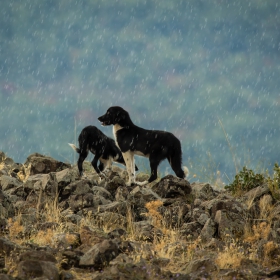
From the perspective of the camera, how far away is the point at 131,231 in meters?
9.49

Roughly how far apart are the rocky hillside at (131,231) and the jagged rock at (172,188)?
25 mm

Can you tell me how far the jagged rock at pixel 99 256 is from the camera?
717 centimetres

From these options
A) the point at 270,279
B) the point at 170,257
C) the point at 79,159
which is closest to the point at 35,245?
the point at 170,257

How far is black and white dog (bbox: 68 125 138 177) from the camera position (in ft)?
52.1

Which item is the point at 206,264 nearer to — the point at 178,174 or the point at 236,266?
the point at 236,266

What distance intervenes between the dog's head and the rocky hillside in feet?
6.75

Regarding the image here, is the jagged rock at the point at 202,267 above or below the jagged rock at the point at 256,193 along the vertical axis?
below

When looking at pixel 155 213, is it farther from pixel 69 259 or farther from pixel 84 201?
pixel 69 259

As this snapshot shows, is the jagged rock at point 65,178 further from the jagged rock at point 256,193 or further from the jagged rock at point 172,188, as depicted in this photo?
the jagged rock at point 256,193

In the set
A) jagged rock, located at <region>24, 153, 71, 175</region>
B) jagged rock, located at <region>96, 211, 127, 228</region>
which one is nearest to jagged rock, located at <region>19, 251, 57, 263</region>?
jagged rock, located at <region>96, 211, 127, 228</region>

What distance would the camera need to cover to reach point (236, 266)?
7645 mm

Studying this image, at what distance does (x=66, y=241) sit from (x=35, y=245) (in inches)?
20.6

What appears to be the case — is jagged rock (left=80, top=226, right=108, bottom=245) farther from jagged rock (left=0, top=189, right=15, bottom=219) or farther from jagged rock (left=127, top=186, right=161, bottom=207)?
jagged rock (left=127, top=186, right=161, bottom=207)

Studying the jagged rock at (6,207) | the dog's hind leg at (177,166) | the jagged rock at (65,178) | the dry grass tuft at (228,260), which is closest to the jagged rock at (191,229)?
the dry grass tuft at (228,260)
